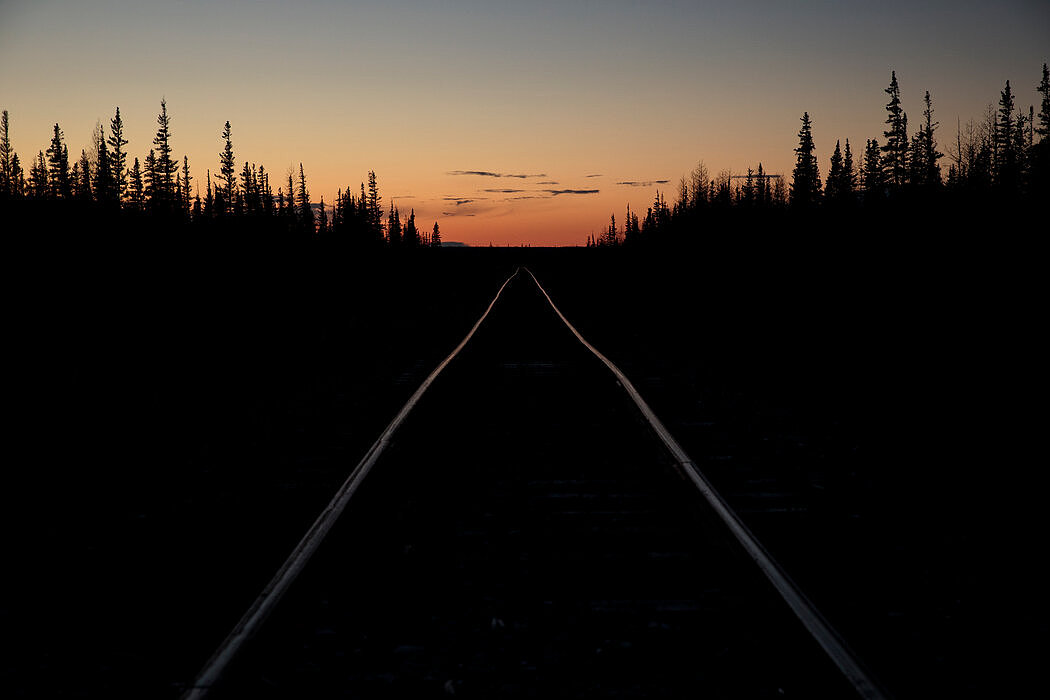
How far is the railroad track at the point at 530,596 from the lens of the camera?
2896 millimetres

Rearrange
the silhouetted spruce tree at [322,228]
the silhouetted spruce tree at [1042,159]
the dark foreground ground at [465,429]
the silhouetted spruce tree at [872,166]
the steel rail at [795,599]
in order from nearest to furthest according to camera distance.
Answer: the steel rail at [795,599], the dark foreground ground at [465,429], the silhouetted spruce tree at [1042,159], the silhouetted spruce tree at [322,228], the silhouetted spruce tree at [872,166]

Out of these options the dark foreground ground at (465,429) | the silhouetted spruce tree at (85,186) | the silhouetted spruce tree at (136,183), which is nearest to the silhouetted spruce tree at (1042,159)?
the dark foreground ground at (465,429)

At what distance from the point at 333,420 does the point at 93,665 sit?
4.96 m

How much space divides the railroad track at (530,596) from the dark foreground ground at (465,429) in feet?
1.07

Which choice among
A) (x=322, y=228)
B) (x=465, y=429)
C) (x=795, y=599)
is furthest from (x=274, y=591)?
(x=322, y=228)

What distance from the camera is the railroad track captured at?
290 cm

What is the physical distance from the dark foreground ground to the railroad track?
33 centimetres

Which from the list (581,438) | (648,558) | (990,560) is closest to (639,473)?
(581,438)

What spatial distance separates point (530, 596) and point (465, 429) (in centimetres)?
383

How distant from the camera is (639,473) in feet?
19.0

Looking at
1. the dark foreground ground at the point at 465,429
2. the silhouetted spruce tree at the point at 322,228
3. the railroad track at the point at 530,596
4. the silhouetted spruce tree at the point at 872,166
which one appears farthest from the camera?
the silhouetted spruce tree at the point at 872,166

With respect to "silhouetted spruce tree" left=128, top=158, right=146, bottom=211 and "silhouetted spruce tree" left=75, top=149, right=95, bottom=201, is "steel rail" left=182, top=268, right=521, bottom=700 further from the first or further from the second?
"silhouetted spruce tree" left=128, top=158, right=146, bottom=211

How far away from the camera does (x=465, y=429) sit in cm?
745

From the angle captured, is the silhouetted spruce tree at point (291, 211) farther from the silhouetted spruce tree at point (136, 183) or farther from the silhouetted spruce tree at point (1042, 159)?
the silhouetted spruce tree at point (1042, 159)
